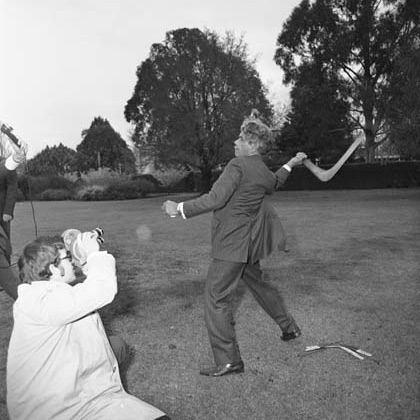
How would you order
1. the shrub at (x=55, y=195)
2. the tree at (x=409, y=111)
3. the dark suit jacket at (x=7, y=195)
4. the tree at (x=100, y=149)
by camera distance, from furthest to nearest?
the tree at (x=100, y=149) < the shrub at (x=55, y=195) < the tree at (x=409, y=111) < the dark suit jacket at (x=7, y=195)

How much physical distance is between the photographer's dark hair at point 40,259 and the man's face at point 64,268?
22mm

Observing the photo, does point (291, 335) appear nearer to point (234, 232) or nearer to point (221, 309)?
point (221, 309)

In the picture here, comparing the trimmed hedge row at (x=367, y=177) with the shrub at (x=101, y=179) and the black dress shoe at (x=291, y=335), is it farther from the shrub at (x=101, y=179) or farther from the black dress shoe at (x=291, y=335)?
the black dress shoe at (x=291, y=335)

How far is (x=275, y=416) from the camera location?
326cm

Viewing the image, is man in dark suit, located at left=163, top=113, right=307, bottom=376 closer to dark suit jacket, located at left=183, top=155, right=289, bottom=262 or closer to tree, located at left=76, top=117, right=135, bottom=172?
dark suit jacket, located at left=183, top=155, right=289, bottom=262

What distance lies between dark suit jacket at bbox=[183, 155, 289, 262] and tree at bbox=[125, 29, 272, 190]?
2694 cm

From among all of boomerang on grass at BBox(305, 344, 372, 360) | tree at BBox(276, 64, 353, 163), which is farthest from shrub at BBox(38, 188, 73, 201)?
boomerang on grass at BBox(305, 344, 372, 360)

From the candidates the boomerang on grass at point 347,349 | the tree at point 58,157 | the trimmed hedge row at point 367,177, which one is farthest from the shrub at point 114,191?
the tree at point 58,157

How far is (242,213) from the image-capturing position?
3889mm

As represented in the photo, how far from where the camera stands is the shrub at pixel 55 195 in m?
35.2

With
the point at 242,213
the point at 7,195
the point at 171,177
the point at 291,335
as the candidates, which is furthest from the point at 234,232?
the point at 171,177

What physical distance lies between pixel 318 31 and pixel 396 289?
29.5m

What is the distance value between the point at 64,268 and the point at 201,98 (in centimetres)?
3032

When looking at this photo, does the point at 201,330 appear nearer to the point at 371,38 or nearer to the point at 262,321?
the point at 262,321
